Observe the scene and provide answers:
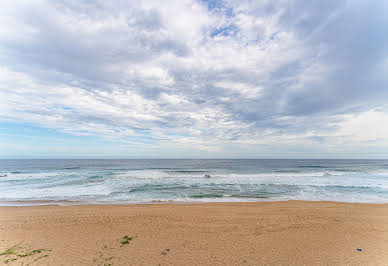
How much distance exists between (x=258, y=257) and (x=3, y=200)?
64.4ft

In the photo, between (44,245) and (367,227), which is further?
(367,227)

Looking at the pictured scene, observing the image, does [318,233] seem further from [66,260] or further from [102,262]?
[66,260]

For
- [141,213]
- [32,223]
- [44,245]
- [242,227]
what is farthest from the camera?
[141,213]

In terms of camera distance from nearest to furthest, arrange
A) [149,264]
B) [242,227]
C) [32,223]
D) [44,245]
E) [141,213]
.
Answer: [149,264]
[44,245]
[242,227]
[32,223]
[141,213]

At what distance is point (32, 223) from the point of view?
8938 millimetres

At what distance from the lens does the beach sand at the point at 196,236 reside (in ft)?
18.7

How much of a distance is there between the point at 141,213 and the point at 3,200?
12.9m

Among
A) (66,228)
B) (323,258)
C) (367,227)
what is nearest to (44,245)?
(66,228)

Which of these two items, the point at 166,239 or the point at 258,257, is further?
the point at 166,239

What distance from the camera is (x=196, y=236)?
7273 mm

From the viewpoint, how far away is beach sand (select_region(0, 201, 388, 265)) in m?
5.69

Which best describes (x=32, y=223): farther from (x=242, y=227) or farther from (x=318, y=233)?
(x=318, y=233)

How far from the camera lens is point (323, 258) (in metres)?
5.69

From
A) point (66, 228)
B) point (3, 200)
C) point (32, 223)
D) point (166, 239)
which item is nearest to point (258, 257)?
point (166, 239)
